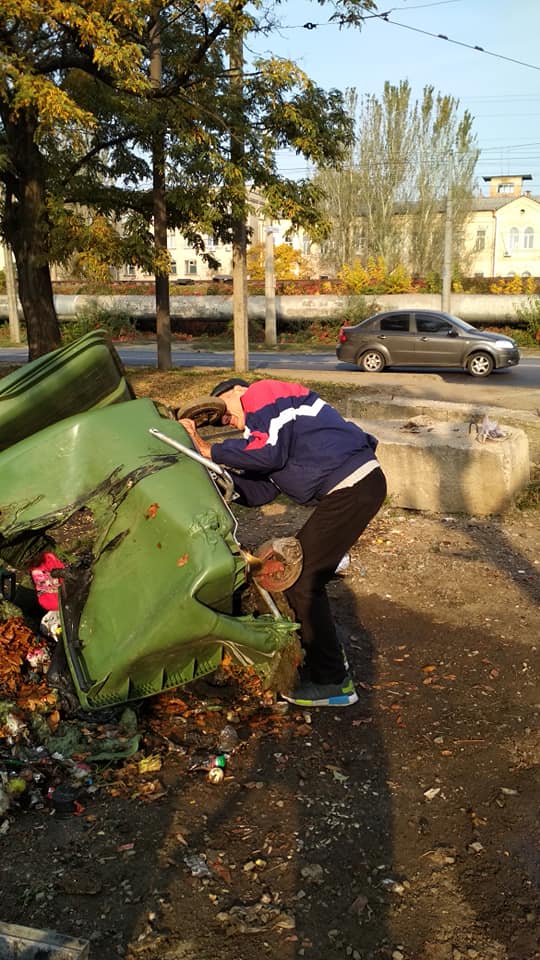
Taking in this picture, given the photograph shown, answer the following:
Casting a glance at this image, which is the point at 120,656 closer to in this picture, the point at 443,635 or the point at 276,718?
the point at 276,718

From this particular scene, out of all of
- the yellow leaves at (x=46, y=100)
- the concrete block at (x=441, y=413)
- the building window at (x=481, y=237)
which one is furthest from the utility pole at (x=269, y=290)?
the building window at (x=481, y=237)

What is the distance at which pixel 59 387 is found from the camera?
3326mm

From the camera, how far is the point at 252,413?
3414 mm

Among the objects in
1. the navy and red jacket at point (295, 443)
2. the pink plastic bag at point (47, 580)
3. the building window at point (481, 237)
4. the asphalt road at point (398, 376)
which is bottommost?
the asphalt road at point (398, 376)

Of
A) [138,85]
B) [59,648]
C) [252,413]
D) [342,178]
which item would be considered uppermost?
[342,178]

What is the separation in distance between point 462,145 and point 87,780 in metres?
42.1

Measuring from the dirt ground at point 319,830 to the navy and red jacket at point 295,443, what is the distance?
0.98 meters

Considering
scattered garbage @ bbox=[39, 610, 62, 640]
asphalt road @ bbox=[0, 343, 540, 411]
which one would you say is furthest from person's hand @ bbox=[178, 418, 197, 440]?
asphalt road @ bbox=[0, 343, 540, 411]

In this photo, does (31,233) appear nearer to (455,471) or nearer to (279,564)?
(455,471)

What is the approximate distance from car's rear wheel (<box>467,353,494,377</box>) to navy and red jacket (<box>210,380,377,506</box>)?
14.6m

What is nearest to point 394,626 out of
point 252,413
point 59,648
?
point 252,413

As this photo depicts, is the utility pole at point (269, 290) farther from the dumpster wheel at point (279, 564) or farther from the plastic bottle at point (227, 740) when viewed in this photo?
the plastic bottle at point (227, 740)

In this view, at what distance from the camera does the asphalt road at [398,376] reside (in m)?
13.6

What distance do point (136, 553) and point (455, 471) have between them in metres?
4.22
